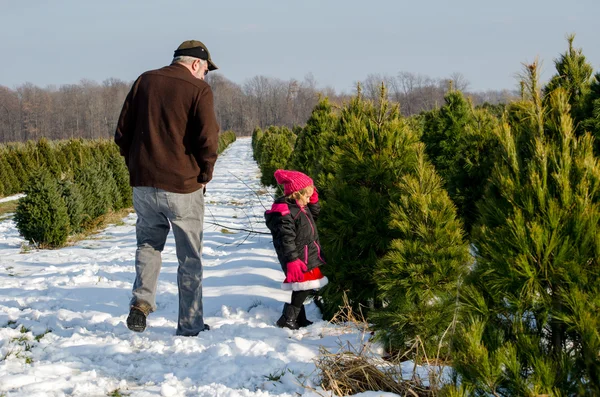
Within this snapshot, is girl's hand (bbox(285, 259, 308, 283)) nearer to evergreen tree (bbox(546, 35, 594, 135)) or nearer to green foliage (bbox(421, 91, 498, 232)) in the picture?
green foliage (bbox(421, 91, 498, 232))

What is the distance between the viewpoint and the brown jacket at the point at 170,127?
3818 mm

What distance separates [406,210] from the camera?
11.5 feet

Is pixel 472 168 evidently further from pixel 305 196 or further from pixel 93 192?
pixel 93 192

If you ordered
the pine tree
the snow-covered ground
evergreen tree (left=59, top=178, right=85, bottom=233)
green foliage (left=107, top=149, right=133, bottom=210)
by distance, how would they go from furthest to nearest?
green foliage (left=107, top=149, right=133, bottom=210)
evergreen tree (left=59, top=178, right=85, bottom=233)
the snow-covered ground
the pine tree

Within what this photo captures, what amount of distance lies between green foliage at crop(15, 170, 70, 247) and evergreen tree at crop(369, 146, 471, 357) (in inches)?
291

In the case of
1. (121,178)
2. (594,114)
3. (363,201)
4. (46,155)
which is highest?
(594,114)

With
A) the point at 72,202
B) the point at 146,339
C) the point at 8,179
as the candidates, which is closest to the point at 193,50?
the point at 146,339

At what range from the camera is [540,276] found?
1925mm

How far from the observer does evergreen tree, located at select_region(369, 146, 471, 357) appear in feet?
11.1

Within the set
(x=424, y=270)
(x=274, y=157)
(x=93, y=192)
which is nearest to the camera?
(x=424, y=270)

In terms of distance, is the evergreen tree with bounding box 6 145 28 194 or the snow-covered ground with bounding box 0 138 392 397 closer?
the snow-covered ground with bounding box 0 138 392 397

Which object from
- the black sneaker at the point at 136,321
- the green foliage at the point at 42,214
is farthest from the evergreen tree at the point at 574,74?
the green foliage at the point at 42,214

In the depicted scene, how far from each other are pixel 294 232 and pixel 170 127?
4.07ft

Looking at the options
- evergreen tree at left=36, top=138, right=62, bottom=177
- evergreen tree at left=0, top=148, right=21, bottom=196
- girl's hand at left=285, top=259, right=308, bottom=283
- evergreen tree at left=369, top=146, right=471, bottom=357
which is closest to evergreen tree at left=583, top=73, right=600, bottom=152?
evergreen tree at left=369, top=146, right=471, bottom=357
